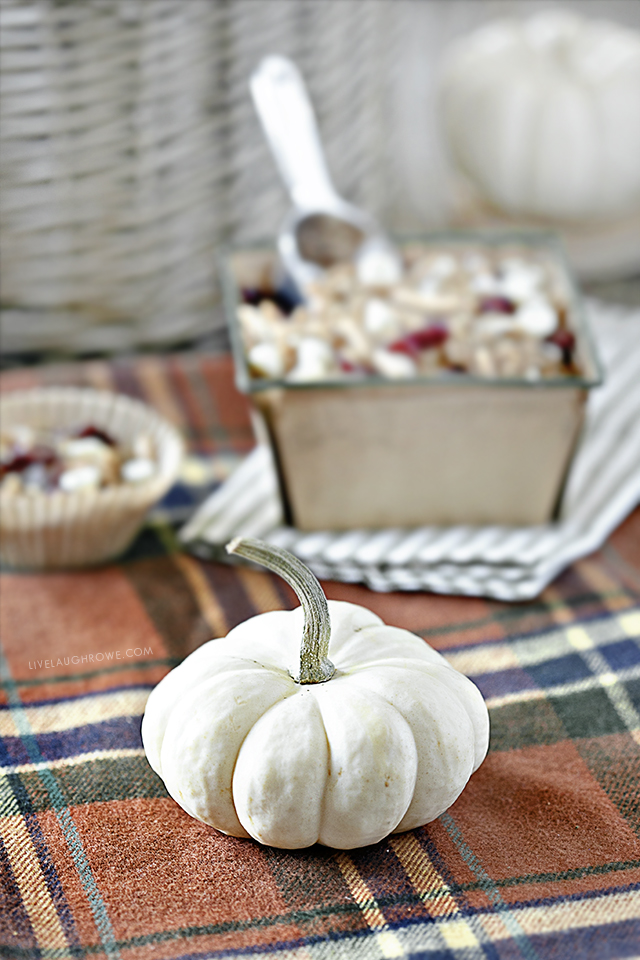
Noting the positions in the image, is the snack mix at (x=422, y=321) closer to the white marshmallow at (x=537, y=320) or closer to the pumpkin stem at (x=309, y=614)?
the white marshmallow at (x=537, y=320)

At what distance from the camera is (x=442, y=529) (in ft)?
2.53

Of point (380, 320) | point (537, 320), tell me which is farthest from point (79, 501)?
point (537, 320)

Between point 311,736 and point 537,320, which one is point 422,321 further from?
point 311,736

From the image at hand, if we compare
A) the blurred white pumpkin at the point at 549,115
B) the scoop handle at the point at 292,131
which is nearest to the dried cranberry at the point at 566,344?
the scoop handle at the point at 292,131

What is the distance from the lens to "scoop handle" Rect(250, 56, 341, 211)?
82 cm

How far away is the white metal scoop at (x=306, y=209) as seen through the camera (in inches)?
32.5

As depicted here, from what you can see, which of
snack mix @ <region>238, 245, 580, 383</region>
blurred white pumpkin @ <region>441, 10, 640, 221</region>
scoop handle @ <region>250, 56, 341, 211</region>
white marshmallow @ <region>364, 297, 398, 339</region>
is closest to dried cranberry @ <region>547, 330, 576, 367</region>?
snack mix @ <region>238, 245, 580, 383</region>

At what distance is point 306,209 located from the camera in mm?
846

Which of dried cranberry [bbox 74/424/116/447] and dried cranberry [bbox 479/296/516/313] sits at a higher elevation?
dried cranberry [bbox 479/296/516/313]

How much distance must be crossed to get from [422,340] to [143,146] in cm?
32

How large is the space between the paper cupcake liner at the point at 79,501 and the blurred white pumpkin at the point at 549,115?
50 cm

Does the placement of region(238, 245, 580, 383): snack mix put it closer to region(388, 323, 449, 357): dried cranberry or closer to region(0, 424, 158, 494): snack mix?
region(388, 323, 449, 357): dried cranberry

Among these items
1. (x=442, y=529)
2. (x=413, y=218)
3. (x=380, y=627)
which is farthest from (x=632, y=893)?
(x=413, y=218)
